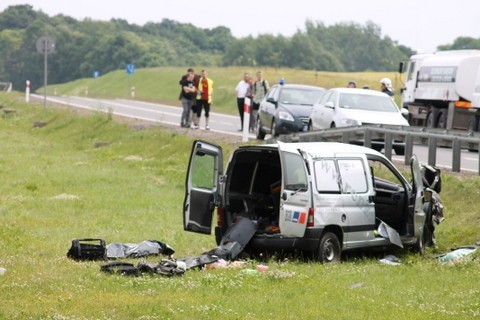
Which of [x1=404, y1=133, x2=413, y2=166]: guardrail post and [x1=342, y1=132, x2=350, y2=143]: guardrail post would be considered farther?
[x1=342, y1=132, x2=350, y2=143]: guardrail post

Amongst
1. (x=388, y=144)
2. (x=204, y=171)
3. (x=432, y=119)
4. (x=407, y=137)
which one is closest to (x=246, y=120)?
(x=432, y=119)

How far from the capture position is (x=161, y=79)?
92.3 metres

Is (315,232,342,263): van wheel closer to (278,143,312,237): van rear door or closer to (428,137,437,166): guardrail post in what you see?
(278,143,312,237): van rear door

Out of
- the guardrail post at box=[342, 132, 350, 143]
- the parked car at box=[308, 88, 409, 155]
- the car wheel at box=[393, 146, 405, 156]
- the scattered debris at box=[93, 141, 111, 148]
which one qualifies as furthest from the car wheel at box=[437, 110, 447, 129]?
the guardrail post at box=[342, 132, 350, 143]

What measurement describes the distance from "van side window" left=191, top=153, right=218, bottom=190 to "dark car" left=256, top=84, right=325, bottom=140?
14.5 metres

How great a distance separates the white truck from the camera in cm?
3528

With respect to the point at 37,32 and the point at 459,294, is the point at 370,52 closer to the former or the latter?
the point at 37,32

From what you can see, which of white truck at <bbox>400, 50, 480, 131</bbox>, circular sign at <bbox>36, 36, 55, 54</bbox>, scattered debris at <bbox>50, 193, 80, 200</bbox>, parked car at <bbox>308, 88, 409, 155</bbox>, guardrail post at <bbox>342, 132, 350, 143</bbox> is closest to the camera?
scattered debris at <bbox>50, 193, 80, 200</bbox>

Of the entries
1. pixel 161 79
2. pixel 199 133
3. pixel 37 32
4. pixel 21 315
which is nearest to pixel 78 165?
pixel 199 133

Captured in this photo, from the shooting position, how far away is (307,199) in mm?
15516

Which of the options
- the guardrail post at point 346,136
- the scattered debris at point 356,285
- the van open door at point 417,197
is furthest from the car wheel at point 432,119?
the scattered debris at point 356,285

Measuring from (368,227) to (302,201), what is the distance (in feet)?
4.57

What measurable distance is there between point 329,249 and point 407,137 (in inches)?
346

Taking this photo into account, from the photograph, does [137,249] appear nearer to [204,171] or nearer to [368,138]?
[204,171]
